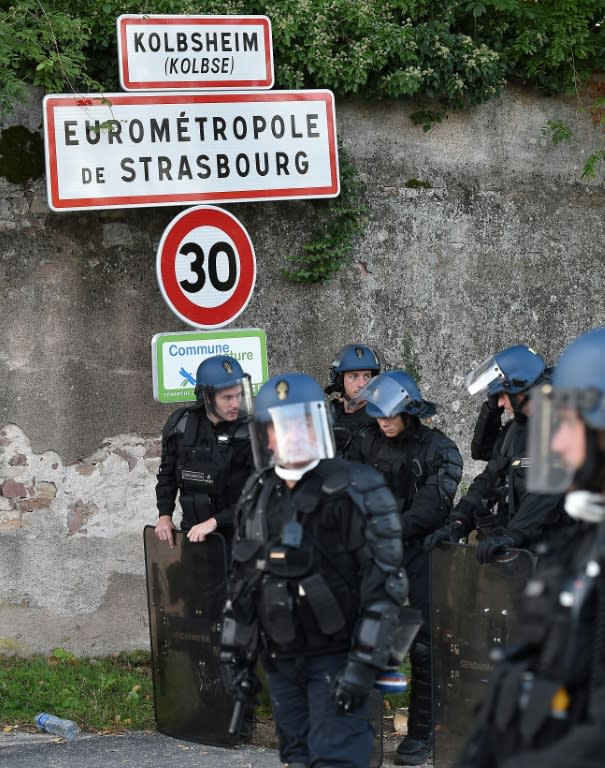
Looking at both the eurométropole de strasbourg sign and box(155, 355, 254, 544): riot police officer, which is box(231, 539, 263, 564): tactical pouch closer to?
box(155, 355, 254, 544): riot police officer

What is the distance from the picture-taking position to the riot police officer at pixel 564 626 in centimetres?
243

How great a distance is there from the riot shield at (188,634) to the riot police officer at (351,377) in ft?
4.54

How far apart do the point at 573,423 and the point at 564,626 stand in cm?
45

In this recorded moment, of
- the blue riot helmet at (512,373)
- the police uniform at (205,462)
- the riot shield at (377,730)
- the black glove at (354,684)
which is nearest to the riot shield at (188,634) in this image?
the police uniform at (205,462)

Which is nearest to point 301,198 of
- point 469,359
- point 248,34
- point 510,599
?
point 248,34

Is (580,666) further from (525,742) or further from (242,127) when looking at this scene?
(242,127)

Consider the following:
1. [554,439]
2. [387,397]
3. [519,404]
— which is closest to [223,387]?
[387,397]

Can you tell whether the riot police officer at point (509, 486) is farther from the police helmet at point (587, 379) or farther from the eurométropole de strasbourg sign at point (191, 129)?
the police helmet at point (587, 379)

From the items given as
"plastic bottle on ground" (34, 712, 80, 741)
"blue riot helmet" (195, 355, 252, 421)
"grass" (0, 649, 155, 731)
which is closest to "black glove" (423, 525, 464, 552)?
"blue riot helmet" (195, 355, 252, 421)

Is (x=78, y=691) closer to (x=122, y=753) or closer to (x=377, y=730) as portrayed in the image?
(x=122, y=753)

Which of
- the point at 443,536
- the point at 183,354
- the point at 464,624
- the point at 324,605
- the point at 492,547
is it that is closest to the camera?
the point at 324,605

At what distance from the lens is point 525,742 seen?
8.22ft

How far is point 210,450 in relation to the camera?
21.2 feet

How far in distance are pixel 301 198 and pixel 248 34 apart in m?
1.11
